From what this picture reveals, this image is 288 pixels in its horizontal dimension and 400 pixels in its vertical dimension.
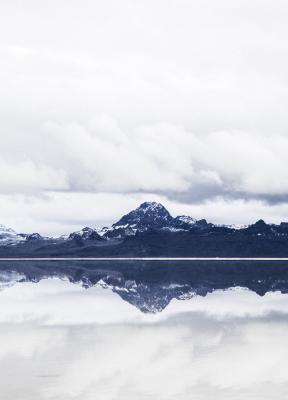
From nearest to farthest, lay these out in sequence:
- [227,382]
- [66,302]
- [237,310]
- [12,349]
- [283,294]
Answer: [227,382] → [12,349] → [237,310] → [66,302] → [283,294]

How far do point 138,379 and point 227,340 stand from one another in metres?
10.2

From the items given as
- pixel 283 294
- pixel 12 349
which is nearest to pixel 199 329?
pixel 12 349

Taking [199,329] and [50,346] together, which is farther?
[199,329]

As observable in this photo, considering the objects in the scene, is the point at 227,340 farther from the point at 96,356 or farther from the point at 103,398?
the point at 103,398

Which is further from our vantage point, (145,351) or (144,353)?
(145,351)

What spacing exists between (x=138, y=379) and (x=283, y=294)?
136ft

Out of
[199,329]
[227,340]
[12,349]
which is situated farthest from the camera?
[199,329]

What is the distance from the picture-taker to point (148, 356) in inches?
1166

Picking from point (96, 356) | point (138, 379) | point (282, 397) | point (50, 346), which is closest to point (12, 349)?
point (50, 346)

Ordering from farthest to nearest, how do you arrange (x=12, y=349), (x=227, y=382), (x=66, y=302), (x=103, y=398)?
(x=66, y=302)
(x=12, y=349)
(x=227, y=382)
(x=103, y=398)

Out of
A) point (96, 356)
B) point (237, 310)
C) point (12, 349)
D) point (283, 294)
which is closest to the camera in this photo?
point (96, 356)

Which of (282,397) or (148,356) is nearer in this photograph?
(282,397)

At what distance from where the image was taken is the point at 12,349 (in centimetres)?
3144

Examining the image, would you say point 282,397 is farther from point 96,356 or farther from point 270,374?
point 96,356
